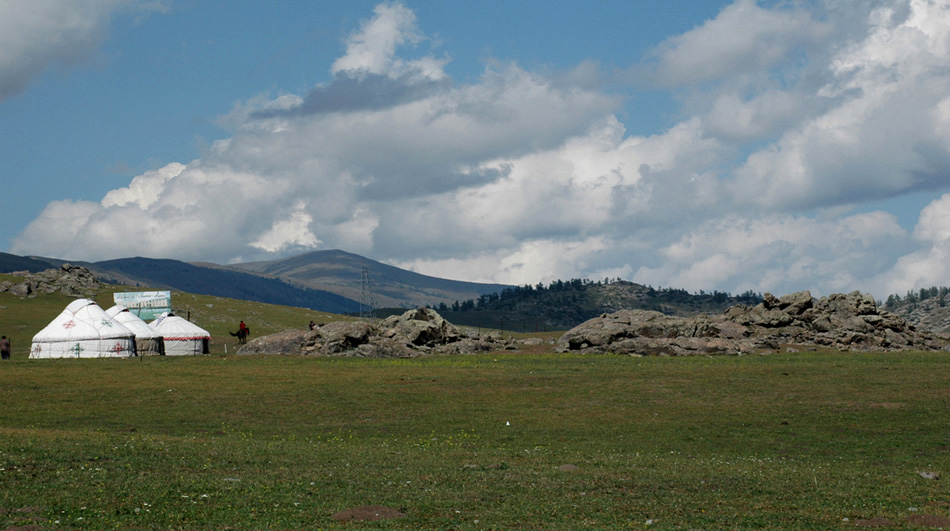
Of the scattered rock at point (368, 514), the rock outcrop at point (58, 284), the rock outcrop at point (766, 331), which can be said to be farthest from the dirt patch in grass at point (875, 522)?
the rock outcrop at point (58, 284)

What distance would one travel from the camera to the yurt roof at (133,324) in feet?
292

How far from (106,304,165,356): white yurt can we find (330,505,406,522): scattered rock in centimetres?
7697

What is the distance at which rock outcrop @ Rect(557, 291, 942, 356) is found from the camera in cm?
7844

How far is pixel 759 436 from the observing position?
32.7 meters

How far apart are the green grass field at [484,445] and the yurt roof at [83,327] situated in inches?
785

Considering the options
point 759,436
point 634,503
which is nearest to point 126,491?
point 634,503

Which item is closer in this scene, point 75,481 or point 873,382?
point 75,481

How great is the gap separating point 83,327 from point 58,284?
3606 inches

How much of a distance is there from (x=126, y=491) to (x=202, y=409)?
2385cm

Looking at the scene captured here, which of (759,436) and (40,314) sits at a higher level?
(40,314)

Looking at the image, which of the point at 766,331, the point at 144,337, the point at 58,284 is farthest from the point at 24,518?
the point at 58,284

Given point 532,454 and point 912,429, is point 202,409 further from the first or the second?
point 912,429

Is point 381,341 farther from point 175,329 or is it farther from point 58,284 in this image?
point 58,284

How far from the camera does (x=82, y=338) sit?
271 ft
